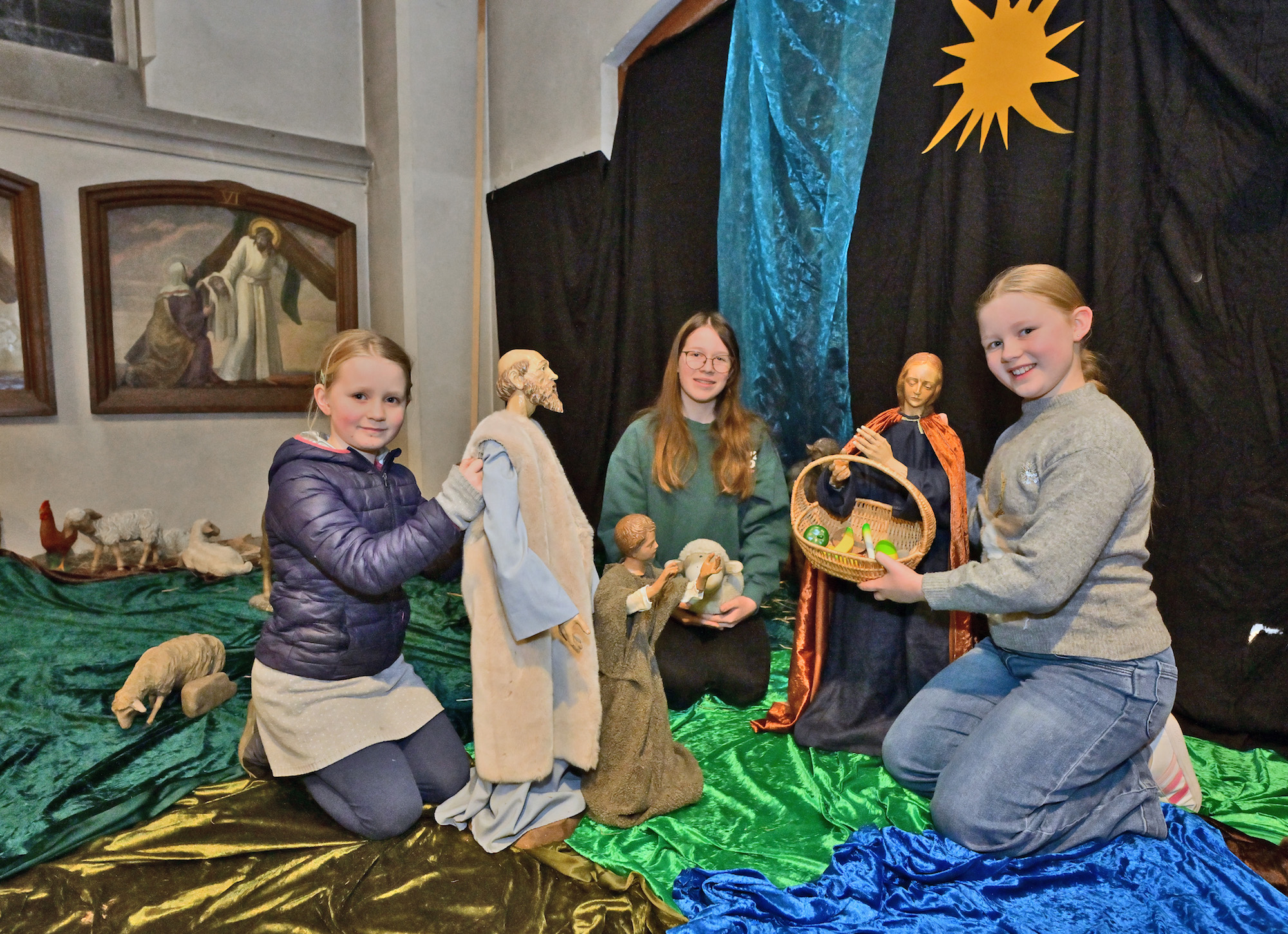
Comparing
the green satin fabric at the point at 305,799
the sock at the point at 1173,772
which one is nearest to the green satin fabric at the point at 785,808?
the green satin fabric at the point at 305,799

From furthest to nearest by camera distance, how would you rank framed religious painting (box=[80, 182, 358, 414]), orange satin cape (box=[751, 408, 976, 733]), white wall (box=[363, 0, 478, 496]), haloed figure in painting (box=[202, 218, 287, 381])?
1. white wall (box=[363, 0, 478, 496])
2. haloed figure in painting (box=[202, 218, 287, 381])
3. framed religious painting (box=[80, 182, 358, 414])
4. orange satin cape (box=[751, 408, 976, 733])

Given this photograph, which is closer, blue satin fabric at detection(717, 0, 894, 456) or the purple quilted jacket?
the purple quilted jacket

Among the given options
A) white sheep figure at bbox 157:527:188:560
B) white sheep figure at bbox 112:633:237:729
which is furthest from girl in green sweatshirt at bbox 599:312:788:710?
white sheep figure at bbox 157:527:188:560

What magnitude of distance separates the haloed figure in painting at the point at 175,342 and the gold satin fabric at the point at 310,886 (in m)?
3.87

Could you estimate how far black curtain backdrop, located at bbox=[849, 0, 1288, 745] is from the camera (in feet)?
7.15

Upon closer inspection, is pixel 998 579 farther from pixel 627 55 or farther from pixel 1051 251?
pixel 627 55

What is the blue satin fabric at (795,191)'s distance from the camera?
9.90 ft

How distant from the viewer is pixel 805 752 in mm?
2447

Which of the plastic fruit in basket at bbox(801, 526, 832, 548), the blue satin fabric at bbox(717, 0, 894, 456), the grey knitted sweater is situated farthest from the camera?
the blue satin fabric at bbox(717, 0, 894, 456)

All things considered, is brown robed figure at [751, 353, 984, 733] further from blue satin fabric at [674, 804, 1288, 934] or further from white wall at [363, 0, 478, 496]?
white wall at [363, 0, 478, 496]

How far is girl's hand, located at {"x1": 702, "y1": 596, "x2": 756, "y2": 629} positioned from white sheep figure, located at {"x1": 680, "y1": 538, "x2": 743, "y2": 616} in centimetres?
2

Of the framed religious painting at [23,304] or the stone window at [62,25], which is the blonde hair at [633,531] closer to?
the framed religious painting at [23,304]

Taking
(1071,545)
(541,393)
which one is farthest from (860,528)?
(541,393)

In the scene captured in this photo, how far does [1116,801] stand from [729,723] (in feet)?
3.77
